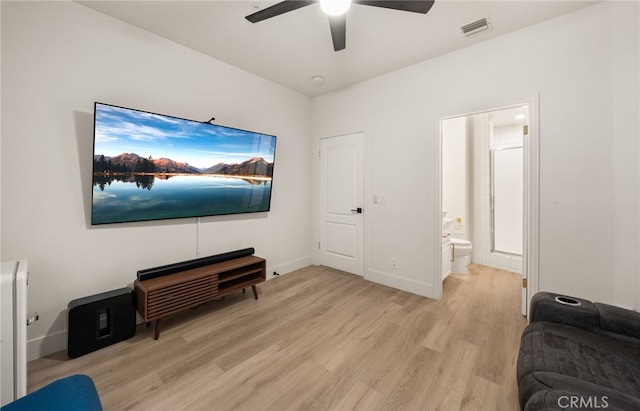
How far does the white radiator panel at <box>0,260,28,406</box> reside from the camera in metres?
1.29

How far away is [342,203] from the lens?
396cm

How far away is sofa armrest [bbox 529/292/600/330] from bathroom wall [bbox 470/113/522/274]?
9.13 feet

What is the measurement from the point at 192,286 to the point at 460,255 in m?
3.66

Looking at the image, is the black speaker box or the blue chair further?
the black speaker box

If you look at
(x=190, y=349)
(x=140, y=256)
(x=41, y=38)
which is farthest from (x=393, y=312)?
(x=41, y=38)

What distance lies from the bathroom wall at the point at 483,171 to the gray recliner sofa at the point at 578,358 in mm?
2770

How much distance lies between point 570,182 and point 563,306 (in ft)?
4.08

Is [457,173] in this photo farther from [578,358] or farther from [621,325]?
[578,358]

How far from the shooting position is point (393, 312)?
8.85 feet

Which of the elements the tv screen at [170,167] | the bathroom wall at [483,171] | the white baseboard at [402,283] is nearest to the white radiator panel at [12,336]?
the tv screen at [170,167]

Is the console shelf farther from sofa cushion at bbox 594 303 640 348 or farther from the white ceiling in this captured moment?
sofa cushion at bbox 594 303 640 348

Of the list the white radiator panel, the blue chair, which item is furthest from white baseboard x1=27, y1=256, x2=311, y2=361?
the blue chair

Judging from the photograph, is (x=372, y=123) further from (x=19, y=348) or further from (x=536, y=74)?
(x=19, y=348)

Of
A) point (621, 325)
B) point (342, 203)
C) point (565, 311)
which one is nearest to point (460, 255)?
point (342, 203)
